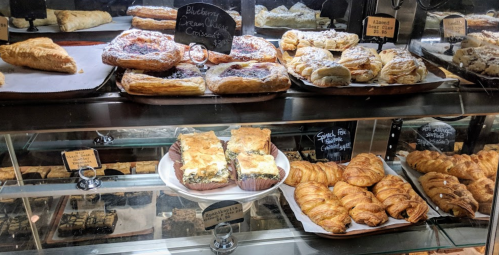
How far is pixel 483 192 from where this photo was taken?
1.91m

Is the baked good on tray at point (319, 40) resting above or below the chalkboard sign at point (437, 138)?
above

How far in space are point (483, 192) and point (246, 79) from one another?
4.44ft

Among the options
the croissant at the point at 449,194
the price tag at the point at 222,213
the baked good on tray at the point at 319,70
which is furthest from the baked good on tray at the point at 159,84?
the croissant at the point at 449,194

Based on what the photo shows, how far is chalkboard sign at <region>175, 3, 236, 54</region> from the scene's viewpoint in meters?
1.40

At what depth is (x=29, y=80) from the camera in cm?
135

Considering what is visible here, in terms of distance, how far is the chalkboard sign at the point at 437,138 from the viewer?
7.13 feet

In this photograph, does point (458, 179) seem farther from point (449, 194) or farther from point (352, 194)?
point (352, 194)

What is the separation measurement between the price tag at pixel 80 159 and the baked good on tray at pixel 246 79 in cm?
76

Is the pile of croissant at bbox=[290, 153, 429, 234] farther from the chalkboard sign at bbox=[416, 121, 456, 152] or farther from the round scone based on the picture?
the round scone

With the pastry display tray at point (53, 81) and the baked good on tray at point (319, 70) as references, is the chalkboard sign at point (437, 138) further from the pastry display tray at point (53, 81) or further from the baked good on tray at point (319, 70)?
the pastry display tray at point (53, 81)

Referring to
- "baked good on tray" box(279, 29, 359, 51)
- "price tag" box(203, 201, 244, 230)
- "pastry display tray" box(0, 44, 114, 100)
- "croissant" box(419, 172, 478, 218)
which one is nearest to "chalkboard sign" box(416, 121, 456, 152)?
"croissant" box(419, 172, 478, 218)

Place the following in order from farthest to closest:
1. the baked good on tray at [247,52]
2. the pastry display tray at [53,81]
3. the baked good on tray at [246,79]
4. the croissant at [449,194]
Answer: the croissant at [449,194] → the baked good on tray at [247,52] → the baked good on tray at [246,79] → the pastry display tray at [53,81]

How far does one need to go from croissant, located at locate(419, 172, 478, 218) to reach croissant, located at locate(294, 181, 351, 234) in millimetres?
504

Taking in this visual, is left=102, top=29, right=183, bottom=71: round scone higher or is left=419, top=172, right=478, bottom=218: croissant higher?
left=102, top=29, right=183, bottom=71: round scone
